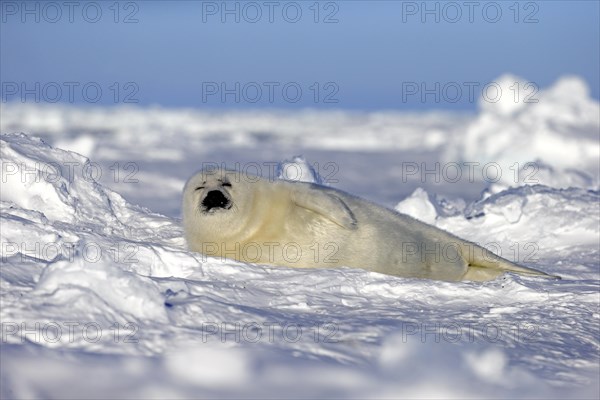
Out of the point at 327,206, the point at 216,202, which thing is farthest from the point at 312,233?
the point at 216,202

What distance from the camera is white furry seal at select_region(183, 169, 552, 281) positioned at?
404cm

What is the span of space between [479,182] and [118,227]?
1037 centimetres

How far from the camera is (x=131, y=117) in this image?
190ft

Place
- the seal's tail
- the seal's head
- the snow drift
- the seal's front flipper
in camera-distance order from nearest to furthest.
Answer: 1. the snow drift
2. the seal's front flipper
3. the seal's head
4. the seal's tail

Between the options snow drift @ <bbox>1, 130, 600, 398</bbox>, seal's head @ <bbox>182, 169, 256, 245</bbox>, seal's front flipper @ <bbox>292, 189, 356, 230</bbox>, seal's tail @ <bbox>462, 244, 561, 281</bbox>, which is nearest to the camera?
snow drift @ <bbox>1, 130, 600, 398</bbox>

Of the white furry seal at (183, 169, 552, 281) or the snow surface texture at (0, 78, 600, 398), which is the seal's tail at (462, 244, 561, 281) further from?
the snow surface texture at (0, 78, 600, 398)

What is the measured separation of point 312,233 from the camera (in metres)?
4.05

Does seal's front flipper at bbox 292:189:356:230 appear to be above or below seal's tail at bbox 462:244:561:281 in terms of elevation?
above

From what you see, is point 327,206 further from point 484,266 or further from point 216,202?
point 484,266

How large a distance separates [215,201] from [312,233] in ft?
1.69

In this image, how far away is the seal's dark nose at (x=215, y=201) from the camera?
4.16m

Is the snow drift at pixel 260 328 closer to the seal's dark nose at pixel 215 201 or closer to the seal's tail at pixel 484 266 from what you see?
the seal's tail at pixel 484 266

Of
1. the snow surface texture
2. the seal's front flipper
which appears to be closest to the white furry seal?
the seal's front flipper

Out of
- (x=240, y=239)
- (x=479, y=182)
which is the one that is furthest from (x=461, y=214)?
(x=479, y=182)
